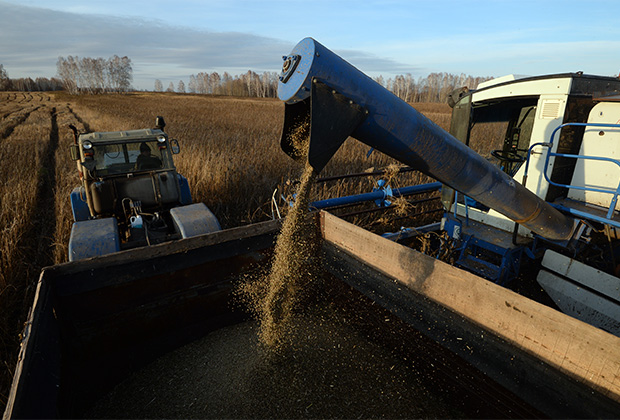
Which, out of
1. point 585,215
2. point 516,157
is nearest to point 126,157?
point 585,215

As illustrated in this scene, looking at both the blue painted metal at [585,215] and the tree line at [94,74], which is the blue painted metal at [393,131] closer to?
the blue painted metal at [585,215]

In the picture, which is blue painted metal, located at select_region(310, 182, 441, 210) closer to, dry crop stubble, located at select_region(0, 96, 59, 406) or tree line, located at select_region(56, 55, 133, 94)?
dry crop stubble, located at select_region(0, 96, 59, 406)

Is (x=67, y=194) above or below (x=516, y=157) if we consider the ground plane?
below

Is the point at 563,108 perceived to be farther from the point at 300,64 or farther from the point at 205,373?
the point at 205,373

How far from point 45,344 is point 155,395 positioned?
39.8 inches

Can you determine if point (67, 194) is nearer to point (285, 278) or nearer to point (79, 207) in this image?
point (79, 207)

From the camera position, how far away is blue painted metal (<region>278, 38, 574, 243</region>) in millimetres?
1732

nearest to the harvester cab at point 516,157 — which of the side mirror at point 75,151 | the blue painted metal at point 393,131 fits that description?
the blue painted metal at point 393,131

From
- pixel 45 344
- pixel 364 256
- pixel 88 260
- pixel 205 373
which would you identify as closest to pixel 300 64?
pixel 364 256

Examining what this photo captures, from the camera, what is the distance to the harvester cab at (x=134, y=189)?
3.54 m

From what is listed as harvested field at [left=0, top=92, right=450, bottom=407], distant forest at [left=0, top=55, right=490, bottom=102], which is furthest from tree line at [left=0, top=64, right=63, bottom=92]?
harvested field at [left=0, top=92, right=450, bottom=407]

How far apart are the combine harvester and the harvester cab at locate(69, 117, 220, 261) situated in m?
0.87

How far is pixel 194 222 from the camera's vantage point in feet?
11.2

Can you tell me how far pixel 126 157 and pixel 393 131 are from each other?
366 cm
